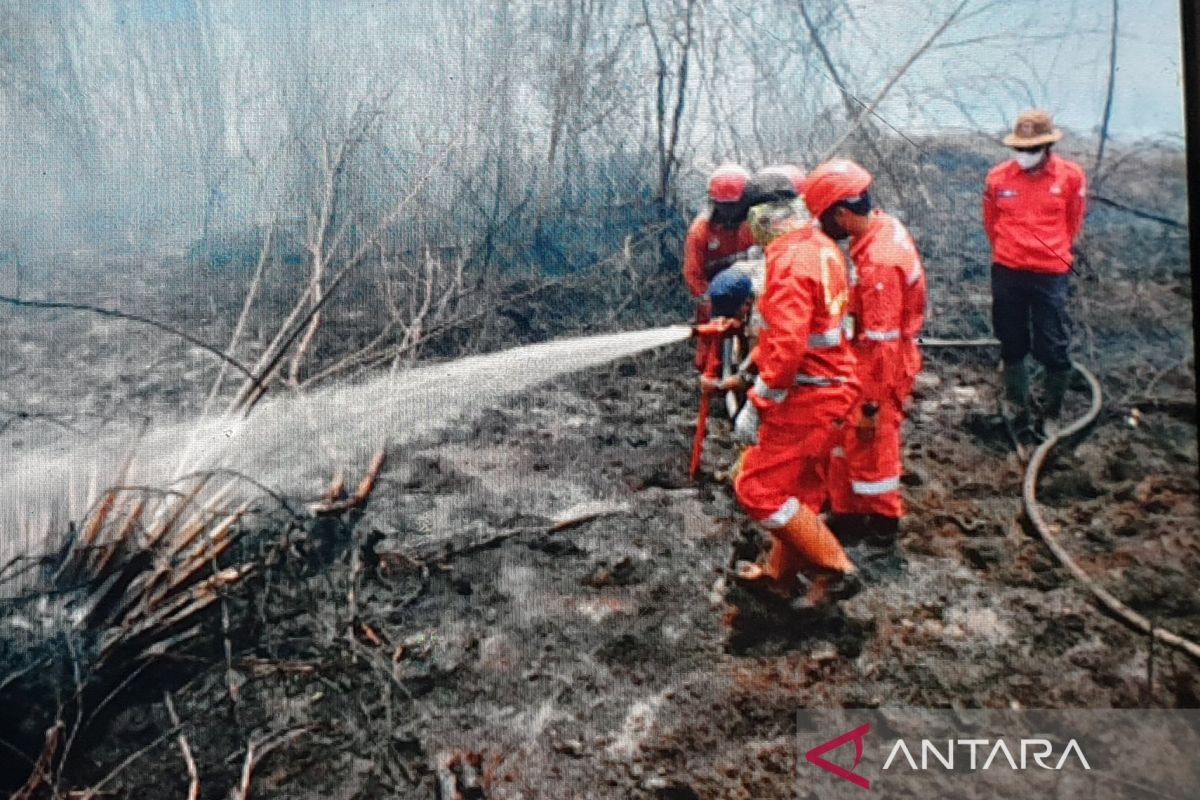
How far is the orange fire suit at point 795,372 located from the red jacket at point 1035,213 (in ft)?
2.28

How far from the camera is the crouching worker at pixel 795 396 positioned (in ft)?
7.07

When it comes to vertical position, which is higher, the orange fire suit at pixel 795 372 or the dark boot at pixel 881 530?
the orange fire suit at pixel 795 372

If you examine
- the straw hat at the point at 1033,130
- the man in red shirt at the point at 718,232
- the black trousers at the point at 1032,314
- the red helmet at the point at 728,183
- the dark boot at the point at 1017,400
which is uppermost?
the straw hat at the point at 1033,130

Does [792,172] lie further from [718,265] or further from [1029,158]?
[1029,158]

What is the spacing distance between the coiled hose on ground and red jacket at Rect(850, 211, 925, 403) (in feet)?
1.03

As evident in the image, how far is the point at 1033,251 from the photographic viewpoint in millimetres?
2521

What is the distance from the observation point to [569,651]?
7.18ft

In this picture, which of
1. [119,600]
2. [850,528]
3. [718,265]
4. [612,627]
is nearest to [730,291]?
[718,265]

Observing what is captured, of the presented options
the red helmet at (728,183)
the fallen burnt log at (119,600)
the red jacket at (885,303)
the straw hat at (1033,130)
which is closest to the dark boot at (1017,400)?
the red jacket at (885,303)

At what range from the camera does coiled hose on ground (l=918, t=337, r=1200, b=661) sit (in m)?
2.16

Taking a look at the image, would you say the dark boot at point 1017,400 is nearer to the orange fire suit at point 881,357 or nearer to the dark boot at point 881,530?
the orange fire suit at point 881,357

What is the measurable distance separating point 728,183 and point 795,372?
2.64 ft

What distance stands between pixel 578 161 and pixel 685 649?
1.72 metres

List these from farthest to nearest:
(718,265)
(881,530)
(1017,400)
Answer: (718,265)
(1017,400)
(881,530)
